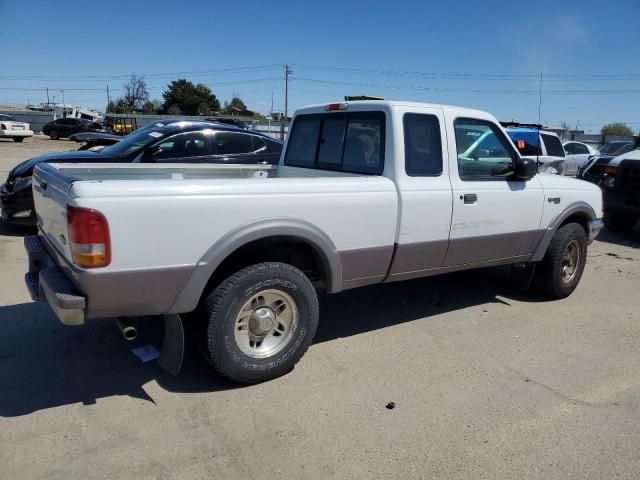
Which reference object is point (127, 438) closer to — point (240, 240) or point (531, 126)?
point (240, 240)

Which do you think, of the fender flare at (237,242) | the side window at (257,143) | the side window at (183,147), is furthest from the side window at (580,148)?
the fender flare at (237,242)

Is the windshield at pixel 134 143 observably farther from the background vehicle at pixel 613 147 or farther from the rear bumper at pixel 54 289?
the background vehicle at pixel 613 147

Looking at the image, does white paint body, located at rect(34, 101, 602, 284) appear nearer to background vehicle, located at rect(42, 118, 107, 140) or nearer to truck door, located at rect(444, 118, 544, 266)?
truck door, located at rect(444, 118, 544, 266)

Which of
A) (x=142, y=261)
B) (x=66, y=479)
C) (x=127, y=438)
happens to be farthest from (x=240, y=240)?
(x=66, y=479)

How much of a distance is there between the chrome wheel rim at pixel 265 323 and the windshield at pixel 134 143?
4.94 m

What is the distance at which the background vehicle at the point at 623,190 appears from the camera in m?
9.27

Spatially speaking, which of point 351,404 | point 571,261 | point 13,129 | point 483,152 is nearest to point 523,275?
point 571,261

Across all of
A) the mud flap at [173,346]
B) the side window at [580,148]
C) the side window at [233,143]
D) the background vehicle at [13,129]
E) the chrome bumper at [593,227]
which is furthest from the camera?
the background vehicle at [13,129]

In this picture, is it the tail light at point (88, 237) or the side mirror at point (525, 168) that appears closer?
the tail light at point (88, 237)

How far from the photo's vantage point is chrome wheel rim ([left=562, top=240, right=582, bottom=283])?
18.6 ft

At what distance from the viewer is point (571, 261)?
5.77 m

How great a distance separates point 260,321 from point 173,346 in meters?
0.59

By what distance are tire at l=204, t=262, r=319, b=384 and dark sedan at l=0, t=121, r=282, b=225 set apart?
471cm

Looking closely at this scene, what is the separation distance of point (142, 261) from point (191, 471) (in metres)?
1.16
